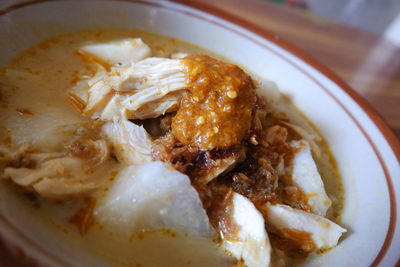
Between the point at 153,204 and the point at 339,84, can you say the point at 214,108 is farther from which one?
the point at 339,84

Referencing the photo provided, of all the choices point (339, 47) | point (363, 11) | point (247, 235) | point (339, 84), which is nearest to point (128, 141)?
point (247, 235)

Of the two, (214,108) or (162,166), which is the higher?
(214,108)

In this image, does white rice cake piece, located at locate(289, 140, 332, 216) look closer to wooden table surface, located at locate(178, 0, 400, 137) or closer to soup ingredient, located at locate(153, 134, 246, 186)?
soup ingredient, located at locate(153, 134, 246, 186)

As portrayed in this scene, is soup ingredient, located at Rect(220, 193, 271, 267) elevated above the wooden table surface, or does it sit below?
below

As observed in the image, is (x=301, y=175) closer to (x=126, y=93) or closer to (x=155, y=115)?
(x=155, y=115)

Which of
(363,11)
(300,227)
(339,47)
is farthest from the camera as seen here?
(363,11)

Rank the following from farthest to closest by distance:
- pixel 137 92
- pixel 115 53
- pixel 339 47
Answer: pixel 339 47 → pixel 115 53 → pixel 137 92

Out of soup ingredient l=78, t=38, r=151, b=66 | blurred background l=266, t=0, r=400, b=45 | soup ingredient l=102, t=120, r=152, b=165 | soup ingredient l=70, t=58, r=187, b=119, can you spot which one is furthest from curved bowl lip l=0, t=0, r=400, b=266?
blurred background l=266, t=0, r=400, b=45
